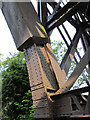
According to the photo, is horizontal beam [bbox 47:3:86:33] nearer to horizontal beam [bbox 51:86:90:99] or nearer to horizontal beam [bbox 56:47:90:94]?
horizontal beam [bbox 56:47:90:94]

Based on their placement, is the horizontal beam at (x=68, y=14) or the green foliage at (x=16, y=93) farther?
the green foliage at (x=16, y=93)

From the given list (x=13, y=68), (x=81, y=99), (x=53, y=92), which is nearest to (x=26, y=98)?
(x=13, y=68)

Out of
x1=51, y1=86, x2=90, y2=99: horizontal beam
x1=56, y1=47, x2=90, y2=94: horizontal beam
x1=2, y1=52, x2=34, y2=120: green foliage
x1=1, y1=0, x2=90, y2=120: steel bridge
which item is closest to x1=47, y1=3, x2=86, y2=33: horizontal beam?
x1=1, y1=0, x2=90, y2=120: steel bridge

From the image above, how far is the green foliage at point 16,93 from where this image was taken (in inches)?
347

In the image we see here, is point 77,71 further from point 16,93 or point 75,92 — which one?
point 16,93

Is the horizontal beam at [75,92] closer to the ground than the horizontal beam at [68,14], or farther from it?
closer to the ground

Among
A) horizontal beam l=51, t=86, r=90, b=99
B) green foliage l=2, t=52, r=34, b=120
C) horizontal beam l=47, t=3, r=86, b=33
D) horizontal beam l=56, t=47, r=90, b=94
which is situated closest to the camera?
horizontal beam l=51, t=86, r=90, b=99

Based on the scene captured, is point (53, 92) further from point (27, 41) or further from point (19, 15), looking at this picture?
point (19, 15)

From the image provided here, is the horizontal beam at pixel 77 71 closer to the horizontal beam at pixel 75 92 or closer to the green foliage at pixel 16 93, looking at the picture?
the horizontal beam at pixel 75 92

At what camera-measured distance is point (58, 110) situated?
2.75m

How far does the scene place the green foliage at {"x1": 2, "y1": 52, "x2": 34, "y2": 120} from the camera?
8.81 meters

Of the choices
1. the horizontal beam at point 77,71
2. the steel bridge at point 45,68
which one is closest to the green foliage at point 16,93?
the steel bridge at point 45,68

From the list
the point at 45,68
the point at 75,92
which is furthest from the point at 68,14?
the point at 75,92

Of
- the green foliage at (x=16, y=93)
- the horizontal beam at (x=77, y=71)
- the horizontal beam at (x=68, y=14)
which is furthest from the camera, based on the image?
the green foliage at (x=16, y=93)
